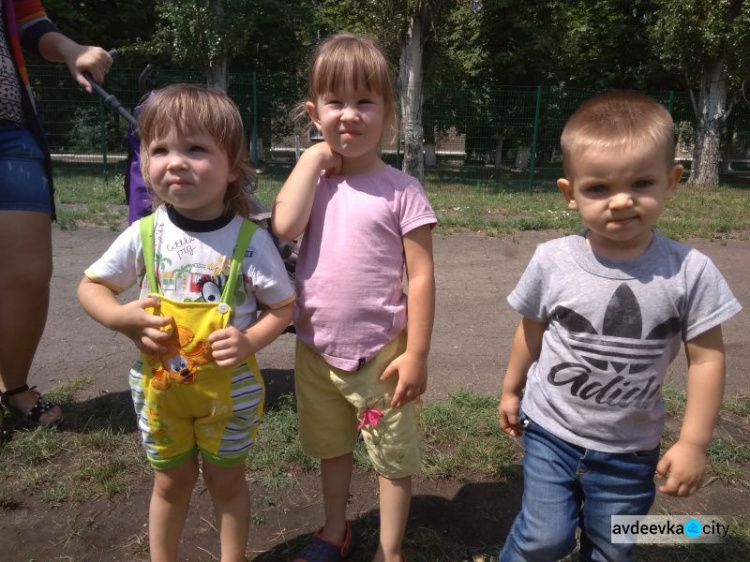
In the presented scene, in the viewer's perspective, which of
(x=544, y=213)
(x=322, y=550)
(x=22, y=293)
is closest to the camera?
(x=322, y=550)

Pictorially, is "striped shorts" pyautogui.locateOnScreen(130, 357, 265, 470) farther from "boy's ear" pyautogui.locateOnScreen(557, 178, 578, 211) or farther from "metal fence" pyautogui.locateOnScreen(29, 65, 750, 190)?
"metal fence" pyautogui.locateOnScreen(29, 65, 750, 190)

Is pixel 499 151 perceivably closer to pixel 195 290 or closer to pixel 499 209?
pixel 499 209

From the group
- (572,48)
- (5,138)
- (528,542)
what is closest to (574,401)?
(528,542)

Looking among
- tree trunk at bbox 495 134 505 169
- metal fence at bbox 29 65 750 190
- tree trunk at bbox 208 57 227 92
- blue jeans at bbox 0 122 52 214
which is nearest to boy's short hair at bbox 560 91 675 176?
blue jeans at bbox 0 122 52 214

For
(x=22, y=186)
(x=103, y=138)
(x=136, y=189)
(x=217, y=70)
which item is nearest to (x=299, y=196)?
(x=136, y=189)

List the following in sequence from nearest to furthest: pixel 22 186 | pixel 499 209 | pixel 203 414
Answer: pixel 203 414 → pixel 22 186 → pixel 499 209

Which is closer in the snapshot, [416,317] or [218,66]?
[416,317]

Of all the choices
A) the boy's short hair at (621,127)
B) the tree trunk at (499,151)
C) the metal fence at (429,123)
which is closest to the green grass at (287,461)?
the boy's short hair at (621,127)

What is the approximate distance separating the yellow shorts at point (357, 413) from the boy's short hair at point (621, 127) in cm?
80

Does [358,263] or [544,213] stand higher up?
[358,263]

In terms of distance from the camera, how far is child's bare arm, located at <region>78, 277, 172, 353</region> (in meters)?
1.80

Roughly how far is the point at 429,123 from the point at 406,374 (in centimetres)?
1510

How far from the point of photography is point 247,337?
185 centimetres

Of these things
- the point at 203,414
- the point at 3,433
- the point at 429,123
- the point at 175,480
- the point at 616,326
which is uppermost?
Result: the point at 429,123
